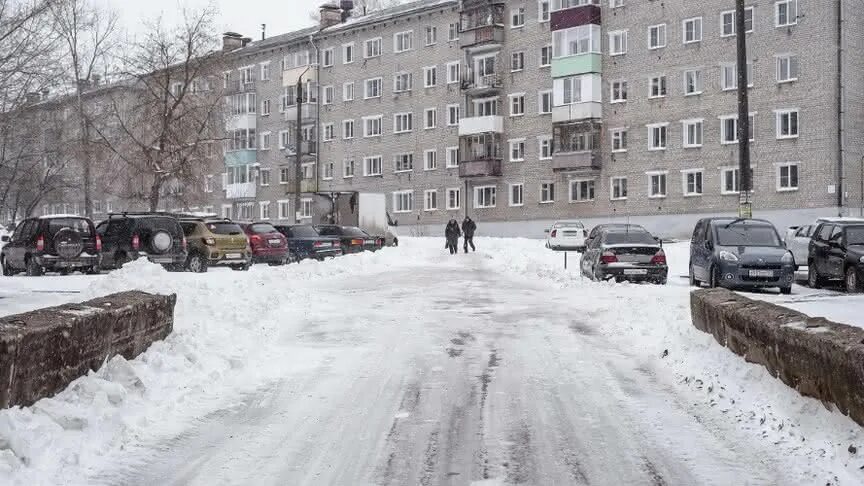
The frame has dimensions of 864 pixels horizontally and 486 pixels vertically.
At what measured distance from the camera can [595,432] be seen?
22.7 ft

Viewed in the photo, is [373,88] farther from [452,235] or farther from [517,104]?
[452,235]

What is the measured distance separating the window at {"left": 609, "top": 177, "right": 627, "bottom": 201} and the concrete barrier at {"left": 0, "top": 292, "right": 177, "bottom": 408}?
43356 mm

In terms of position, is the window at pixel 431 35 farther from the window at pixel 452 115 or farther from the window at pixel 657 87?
the window at pixel 657 87

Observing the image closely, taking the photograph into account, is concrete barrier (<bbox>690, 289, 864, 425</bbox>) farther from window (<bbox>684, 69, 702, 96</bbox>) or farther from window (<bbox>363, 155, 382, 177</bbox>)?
window (<bbox>363, 155, 382, 177</bbox>)

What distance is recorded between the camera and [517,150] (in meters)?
56.9

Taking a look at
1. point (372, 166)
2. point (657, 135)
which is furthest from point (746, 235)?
point (372, 166)

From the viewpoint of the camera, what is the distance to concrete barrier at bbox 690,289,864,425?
20.3ft

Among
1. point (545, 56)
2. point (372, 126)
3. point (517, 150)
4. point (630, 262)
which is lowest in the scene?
point (630, 262)

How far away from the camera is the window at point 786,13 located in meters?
44.3

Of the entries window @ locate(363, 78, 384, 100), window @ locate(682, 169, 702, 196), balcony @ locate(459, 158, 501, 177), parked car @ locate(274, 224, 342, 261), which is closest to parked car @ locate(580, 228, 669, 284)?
parked car @ locate(274, 224, 342, 261)

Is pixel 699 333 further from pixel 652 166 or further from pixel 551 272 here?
pixel 652 166

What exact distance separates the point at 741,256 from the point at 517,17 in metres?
39.7

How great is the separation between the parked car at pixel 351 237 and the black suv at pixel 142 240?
1186cm

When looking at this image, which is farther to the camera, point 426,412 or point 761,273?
point 761,273
